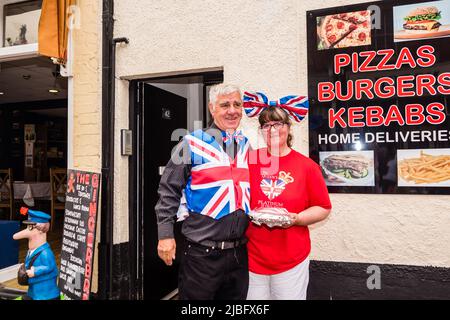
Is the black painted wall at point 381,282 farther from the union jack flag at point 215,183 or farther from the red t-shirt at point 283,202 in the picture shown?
the union jack flag at point 215,183

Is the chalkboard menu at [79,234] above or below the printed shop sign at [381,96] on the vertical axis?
below

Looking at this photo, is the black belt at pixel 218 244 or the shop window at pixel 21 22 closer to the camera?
the black belt at pixel 218 244

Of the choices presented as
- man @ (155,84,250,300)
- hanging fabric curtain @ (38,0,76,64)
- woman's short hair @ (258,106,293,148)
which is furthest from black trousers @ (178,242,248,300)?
hanging fabric curtain @ (38,0,76,64)

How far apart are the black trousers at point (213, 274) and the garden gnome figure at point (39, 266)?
5.10 feet

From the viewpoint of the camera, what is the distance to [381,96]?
2812 millimetres

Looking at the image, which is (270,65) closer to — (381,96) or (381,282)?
(381,96)

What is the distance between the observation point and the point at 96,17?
3.66 m

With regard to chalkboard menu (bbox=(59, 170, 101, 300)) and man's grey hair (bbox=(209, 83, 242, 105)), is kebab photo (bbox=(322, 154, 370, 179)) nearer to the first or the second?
man's grey hair (bbox=(209, 83, 242, 105))

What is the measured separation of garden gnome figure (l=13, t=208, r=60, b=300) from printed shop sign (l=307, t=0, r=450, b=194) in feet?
7.98

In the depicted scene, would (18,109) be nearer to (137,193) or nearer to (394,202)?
(137,193)

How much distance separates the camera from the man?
204cm

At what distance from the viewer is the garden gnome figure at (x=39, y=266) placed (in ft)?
9.82

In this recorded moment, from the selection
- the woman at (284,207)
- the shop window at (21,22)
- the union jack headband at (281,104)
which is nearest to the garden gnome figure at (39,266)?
the woman at (284,207)

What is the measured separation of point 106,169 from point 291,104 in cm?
211
